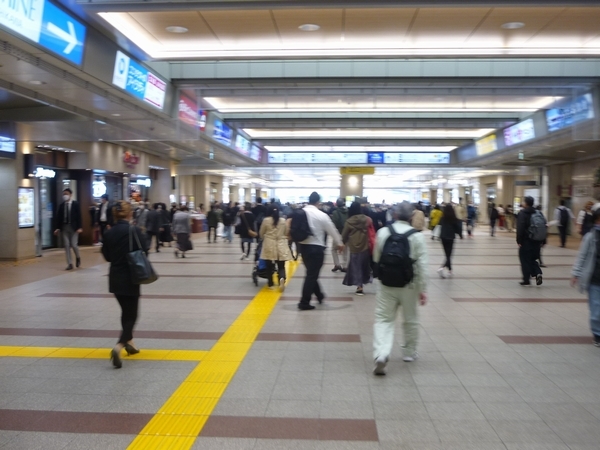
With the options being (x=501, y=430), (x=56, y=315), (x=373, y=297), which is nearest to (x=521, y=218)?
(x=373, y=297)

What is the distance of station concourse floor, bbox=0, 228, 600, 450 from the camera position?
3.88 m

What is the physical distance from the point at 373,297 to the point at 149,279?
4885mm

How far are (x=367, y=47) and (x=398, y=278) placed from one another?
669 cm

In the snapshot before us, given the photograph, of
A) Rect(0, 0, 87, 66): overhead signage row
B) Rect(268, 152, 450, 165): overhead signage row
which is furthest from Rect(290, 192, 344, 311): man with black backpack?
Rect(268, 152, 450, 165): overhead signage row

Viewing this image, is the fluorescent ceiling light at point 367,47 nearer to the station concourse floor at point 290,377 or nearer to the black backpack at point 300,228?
the black backpack at point 300,228

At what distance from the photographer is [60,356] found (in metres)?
5.84

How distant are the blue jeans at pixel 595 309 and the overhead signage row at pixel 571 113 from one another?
10.4 m

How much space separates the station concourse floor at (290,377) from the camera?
3.88m

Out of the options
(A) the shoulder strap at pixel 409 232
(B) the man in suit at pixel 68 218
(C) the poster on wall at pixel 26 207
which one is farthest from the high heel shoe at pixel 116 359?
(C) the poster on wall at pixel 26 207

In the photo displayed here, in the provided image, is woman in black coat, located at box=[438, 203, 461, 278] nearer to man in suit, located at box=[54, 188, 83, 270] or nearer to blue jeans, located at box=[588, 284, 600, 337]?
blue jeans, located at box=[588, 284, 600, 337]

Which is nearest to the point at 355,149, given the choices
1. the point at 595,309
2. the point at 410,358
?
the point at 595,309

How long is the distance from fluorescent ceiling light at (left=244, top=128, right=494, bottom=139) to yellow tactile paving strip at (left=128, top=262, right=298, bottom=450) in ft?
67.4

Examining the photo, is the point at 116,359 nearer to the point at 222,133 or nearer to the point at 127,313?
the point at 127,313

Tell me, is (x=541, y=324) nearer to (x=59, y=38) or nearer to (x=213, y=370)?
(x=213, y=370)
